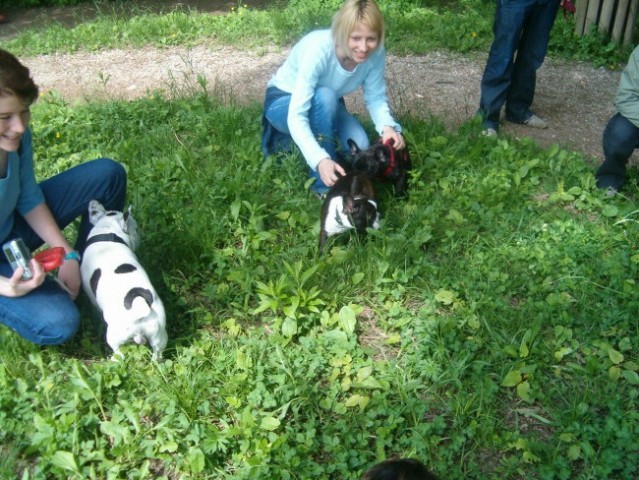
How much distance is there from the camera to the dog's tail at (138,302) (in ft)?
9.76

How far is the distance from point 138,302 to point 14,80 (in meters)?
1.12

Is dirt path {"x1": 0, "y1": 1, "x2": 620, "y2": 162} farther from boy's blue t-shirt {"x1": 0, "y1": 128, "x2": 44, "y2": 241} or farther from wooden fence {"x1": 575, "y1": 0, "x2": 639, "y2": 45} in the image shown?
boy's blue t-shirt {"x1": 0, "y1": 128, "x2": 44, "y2": 241}

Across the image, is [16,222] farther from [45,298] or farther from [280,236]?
[280,236]

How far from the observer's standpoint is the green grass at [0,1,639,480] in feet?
9.27

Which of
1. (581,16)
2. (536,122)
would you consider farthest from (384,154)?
(581,16)

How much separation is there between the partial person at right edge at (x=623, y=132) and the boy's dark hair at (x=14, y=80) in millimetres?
3682

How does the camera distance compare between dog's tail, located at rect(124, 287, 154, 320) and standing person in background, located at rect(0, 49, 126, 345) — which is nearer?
standing person in background, located at rect(0, 49, 126, 345)

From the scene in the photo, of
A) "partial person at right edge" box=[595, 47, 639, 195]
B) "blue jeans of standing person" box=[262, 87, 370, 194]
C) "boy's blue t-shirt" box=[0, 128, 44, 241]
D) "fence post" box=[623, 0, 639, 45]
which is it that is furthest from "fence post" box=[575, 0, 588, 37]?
"boy's blue t-shirt" box=[0, 128, 44, 241]

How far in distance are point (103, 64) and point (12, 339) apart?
183 inches

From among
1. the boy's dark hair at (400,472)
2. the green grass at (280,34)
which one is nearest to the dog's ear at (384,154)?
the boy's dark hair at (400,472)

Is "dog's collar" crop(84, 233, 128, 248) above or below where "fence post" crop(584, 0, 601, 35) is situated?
above

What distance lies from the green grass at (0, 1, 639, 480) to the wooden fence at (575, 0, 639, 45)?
320 cm

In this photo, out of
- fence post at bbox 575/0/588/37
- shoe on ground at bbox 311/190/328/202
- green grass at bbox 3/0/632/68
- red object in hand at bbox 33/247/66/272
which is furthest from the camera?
fence post at bbox 575/0/588/37

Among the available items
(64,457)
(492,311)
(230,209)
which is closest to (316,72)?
(230,209)
